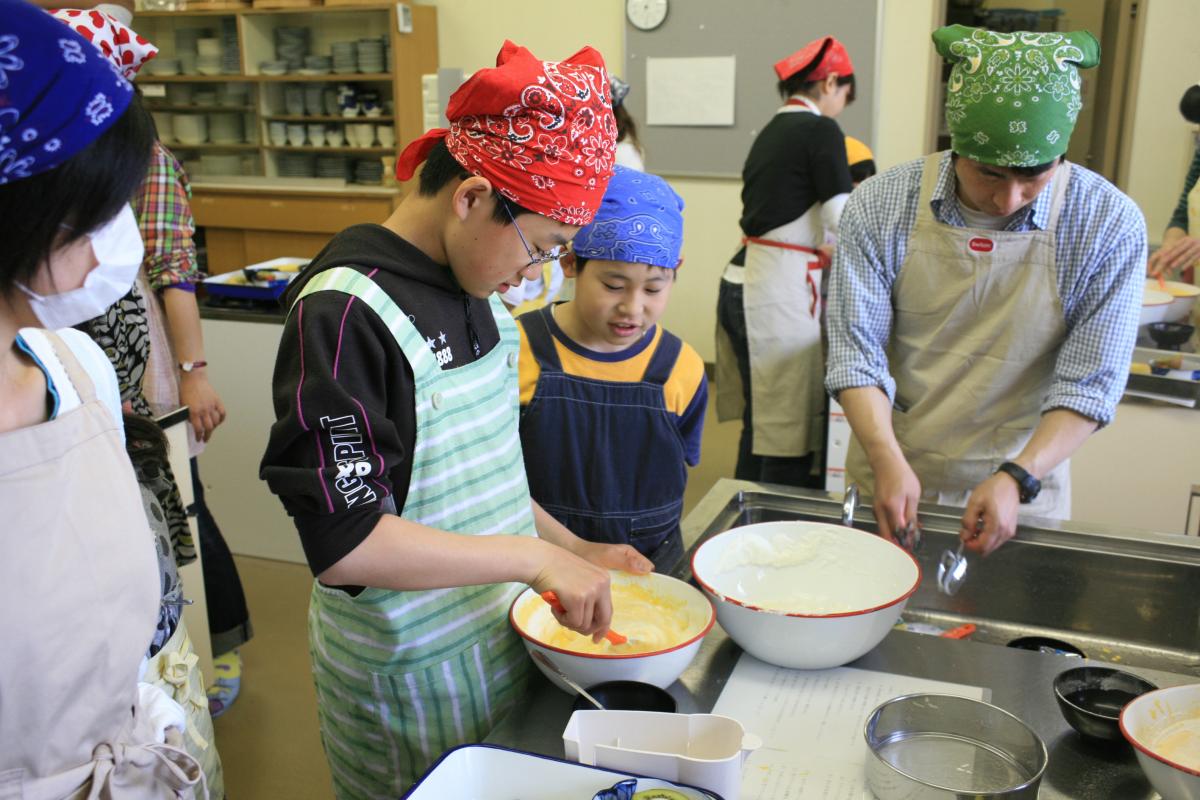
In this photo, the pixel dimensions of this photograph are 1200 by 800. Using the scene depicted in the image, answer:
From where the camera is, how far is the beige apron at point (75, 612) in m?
0.83

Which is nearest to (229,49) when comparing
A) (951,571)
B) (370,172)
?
(370,172)

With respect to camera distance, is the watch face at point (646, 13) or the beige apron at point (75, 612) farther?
the watch face at point (646, 13)

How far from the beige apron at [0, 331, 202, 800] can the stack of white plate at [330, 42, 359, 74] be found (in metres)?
5.33

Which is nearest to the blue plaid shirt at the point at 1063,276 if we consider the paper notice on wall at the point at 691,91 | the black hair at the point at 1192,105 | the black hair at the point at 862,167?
the black hair at the point at 1192,105

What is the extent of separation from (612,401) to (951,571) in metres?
0.56

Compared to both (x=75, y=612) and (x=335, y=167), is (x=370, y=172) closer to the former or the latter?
(x=335, y=167)

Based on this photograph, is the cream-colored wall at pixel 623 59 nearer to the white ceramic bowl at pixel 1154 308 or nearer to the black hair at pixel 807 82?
the black hair at pixel 807 82

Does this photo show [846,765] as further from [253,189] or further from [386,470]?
[253,189]

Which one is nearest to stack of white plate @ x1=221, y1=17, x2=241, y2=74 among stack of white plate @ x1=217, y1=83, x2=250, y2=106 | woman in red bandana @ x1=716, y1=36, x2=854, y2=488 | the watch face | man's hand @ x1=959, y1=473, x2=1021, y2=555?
stack of white plate @ x1=217, y1=83, x2=250, y2=106

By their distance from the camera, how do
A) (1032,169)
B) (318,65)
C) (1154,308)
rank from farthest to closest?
(318,65) → (1154,308) → (1032,169)

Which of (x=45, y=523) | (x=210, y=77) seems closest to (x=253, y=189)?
(x=210, y=77)

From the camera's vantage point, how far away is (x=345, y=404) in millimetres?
960

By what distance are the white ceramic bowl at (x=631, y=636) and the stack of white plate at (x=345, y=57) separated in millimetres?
5266

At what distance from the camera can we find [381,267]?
3.52ft
